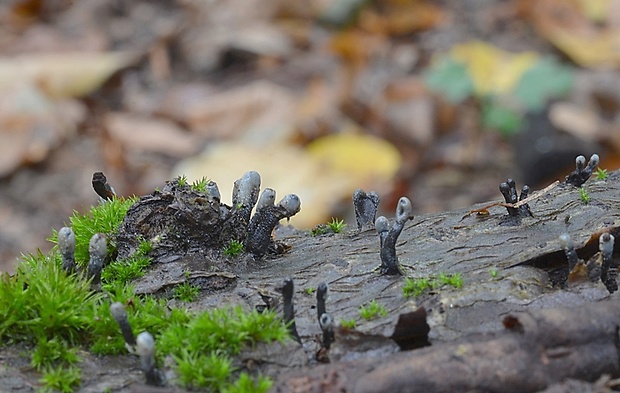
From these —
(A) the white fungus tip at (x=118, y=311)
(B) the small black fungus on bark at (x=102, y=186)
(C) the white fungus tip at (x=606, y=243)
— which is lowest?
(C) the white fungus tip at (x=606, y=243)

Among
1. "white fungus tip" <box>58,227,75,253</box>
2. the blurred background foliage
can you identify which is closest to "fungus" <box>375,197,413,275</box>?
"white fungus tip" <box>58,227,75,253</box>

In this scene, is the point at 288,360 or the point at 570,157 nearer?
the point at 288,360

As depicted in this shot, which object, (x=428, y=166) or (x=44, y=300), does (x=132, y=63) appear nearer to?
(x=428, y=166)

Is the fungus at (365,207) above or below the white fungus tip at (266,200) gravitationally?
below

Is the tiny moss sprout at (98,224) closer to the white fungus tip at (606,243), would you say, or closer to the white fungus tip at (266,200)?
the white fungus tip at (266,200)

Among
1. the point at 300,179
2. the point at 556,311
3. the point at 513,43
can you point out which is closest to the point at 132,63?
the point at 300,179

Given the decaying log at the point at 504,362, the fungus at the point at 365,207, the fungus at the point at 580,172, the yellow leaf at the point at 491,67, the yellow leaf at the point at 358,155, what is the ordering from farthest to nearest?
the yellow leaf at the point at 491,67 < the yellow leaf at the point at 358,155 < the fungus at the point at 365,207 < the fungus at the point at 580,172 < the decaying log at the point at 504,362

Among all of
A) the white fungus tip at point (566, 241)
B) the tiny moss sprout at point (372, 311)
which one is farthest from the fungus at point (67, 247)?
the white fungus tip at point (566, 241)
